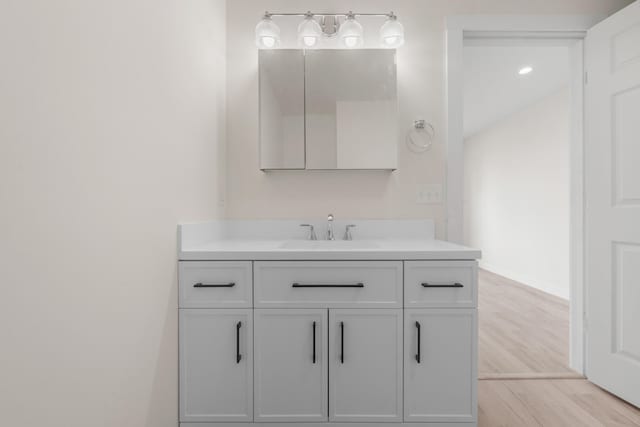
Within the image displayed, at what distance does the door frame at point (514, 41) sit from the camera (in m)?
1.88

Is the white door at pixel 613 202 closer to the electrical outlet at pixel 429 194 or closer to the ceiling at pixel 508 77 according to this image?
the ceiling at pixel 508 77

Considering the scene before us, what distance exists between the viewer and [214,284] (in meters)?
1.35

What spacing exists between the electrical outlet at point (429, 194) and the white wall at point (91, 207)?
127 cm

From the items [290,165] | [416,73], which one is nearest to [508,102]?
[416,73]

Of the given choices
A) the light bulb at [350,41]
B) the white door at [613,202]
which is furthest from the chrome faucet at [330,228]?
the white door at [613,202]

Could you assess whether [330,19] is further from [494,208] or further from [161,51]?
[494,208]

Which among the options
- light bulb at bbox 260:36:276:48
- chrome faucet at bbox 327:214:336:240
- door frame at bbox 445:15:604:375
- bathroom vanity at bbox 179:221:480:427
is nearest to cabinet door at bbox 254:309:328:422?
bathroom vanity at bbox 179:221:480:427

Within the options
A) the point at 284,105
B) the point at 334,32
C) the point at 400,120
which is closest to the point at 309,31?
the point at 334,32

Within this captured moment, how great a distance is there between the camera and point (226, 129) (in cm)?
196

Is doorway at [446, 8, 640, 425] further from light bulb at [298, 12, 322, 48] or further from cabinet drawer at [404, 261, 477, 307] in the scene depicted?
light bulb at [298, 12, 322, 48]

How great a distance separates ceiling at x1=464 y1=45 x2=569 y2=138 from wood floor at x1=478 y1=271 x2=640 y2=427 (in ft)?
7.00

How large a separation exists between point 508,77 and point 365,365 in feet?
11.4

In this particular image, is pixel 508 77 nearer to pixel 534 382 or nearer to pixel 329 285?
pixel 534 382

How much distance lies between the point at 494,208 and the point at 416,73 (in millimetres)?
4115
